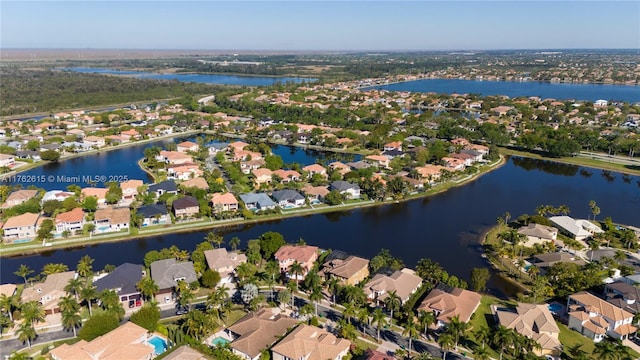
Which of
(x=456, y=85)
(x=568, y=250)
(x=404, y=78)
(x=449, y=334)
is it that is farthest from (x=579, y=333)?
(x=404, y=78)

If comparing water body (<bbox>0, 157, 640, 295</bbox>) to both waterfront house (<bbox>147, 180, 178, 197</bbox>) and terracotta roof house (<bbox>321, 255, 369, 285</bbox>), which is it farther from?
waterfront house (<bbox>147, 180, 178, 197</bbox>)

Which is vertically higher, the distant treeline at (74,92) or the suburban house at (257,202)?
the distant treeline at (74,92)

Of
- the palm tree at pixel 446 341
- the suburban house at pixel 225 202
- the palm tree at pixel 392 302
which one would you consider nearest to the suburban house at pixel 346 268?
the palm tree at pixel 392 302

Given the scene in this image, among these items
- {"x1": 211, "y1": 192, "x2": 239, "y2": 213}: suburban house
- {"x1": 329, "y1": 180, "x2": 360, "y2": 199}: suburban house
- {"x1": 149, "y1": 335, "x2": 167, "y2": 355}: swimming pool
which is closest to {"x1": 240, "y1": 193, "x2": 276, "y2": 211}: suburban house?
{"x1": 211, "y1": 192, "x2": 239, "y2": 213}: suburban house

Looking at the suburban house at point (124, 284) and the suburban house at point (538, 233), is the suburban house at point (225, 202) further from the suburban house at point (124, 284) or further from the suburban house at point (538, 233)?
the suburban house at point (538, 233)

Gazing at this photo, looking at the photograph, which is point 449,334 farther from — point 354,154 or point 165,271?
point 354,154

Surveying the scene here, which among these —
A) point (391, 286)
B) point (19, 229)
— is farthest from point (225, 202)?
point (391, 286)
